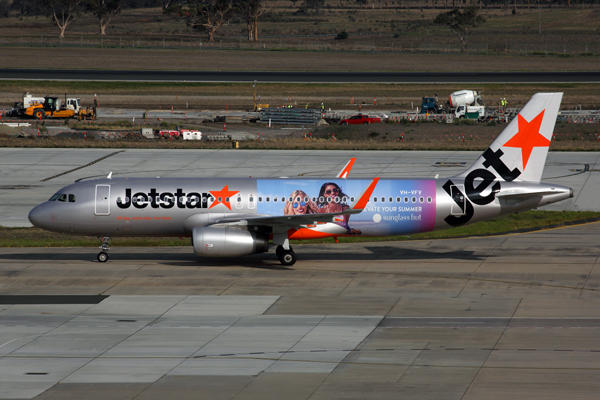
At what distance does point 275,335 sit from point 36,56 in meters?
130

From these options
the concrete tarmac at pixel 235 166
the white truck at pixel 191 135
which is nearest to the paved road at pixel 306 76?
the white truck at pixel 191 135

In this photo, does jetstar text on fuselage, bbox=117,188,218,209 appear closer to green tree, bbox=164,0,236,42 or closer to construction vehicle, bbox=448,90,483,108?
construction vehicle, bbox=448,90,483,108

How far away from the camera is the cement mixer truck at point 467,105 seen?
87250mm

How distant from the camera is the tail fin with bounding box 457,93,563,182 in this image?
1399 inches

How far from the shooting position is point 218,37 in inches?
6929

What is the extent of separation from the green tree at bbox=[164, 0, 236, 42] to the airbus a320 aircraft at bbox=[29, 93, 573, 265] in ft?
455

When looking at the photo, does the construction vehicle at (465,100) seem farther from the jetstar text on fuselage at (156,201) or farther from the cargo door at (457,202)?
the jetstar text on fuselage at (156,201)

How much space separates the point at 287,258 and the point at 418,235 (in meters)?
11.3

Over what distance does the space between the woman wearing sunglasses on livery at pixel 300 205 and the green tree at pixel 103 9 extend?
155042 millimetres

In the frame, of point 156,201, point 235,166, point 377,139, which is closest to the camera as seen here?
point 156,201

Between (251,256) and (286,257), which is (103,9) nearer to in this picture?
(251,256)

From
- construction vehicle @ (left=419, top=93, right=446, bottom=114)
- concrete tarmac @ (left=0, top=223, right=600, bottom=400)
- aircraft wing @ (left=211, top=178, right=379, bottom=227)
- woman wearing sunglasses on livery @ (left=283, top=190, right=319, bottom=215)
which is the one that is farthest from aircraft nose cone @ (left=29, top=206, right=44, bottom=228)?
construction vehicle @ (left=419, top=93, right=446, bottom=114)

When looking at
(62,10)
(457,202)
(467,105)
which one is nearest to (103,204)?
(457,202)

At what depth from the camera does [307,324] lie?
26141 mm
